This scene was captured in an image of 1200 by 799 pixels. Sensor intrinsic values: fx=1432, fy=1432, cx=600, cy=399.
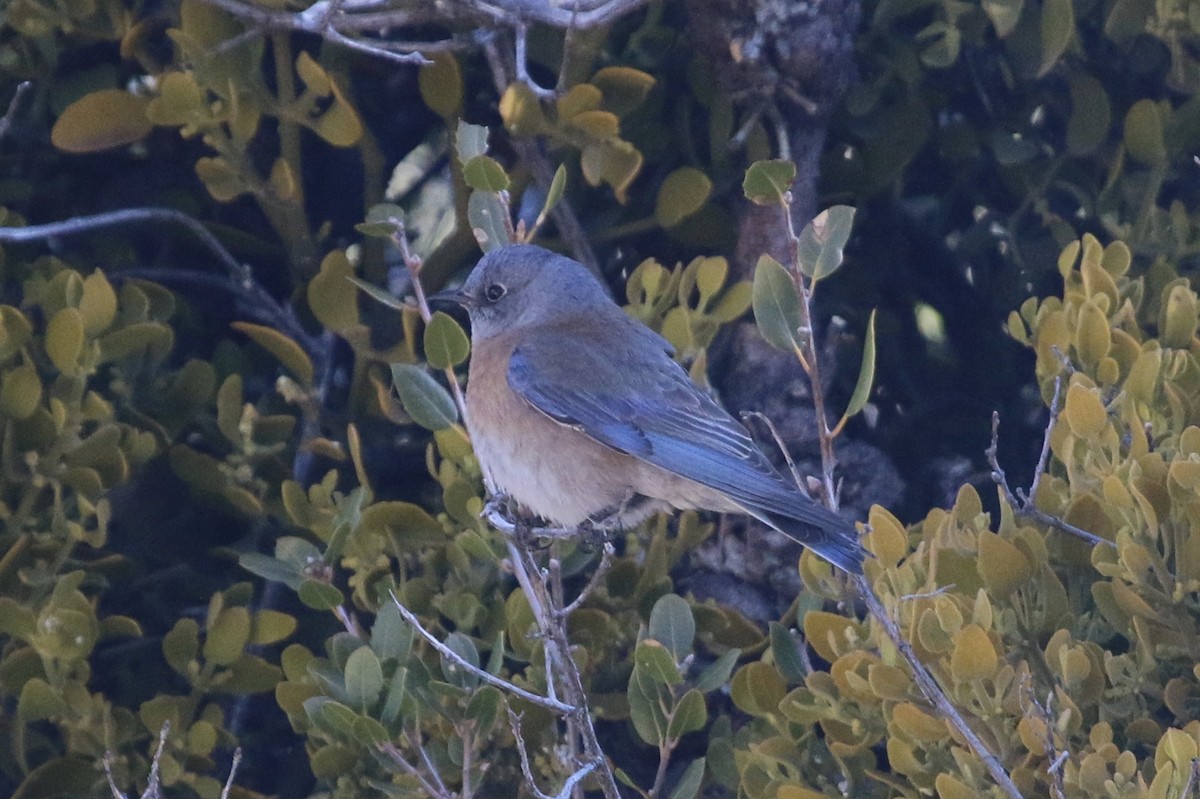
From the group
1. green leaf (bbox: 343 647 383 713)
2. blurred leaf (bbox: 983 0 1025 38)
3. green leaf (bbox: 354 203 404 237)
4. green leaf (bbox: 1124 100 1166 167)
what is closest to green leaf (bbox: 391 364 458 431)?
green leaf (bbox: 354 203 404 237)

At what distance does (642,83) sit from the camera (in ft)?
11.4

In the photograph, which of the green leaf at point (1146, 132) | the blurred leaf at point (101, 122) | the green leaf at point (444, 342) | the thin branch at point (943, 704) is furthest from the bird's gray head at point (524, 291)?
the thin branch at point (943, 704)

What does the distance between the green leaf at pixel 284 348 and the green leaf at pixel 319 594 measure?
0.74 metres

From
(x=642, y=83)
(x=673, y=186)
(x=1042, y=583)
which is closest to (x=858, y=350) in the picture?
(x=673, y=186)

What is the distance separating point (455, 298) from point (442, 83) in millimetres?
562

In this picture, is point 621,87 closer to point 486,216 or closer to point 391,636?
point 486,216

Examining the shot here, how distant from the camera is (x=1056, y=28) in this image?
3.60 meters

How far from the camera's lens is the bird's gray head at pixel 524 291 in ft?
12.2

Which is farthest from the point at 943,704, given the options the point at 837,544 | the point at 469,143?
the point at 469,143

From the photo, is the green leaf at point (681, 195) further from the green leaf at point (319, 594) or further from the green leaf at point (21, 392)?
the green leaf at point (21, 392)

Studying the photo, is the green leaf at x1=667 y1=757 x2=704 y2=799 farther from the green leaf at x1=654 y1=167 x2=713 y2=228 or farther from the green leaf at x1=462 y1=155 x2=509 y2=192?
the green leaf at x1=654 y1=167 x2=713 y2=228

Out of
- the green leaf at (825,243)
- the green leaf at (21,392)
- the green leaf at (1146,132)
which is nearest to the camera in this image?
the green leaf at (825,243)

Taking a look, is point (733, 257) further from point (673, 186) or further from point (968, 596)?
point (968, 596)

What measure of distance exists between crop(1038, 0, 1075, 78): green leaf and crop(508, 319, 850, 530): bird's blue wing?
1.23 metres
